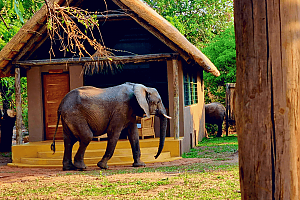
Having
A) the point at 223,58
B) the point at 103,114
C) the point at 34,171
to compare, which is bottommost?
the point at 34,171

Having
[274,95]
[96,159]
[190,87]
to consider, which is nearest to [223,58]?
[190,87]

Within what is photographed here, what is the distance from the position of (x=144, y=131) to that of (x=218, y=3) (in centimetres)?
1524

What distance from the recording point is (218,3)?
80.1 feet

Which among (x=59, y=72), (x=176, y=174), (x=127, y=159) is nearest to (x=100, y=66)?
(x=59, y=72)

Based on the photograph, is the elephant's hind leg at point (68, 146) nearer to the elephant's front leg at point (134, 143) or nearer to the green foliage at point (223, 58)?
the elephant's front leg at point (134, 143)

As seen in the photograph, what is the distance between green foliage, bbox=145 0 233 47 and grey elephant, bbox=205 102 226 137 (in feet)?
21.1

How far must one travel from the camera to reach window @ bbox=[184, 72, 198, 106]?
507 inches

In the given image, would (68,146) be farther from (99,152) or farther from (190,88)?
(190,88)

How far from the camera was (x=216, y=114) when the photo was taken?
57.7 ft

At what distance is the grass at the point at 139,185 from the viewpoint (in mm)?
5539

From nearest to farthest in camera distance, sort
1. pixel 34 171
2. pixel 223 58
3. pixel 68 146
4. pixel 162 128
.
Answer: pixel 68 146 → pixel 162 128 → pixel 34 171 → pixel 223 58

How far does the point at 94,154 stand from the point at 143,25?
11.9 feet

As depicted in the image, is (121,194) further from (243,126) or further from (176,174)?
(243,126)

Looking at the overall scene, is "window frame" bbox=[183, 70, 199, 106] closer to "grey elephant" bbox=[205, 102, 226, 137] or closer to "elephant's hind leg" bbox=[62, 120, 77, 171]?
"grey elephant" bbox=[205, 102, 226, 137]
